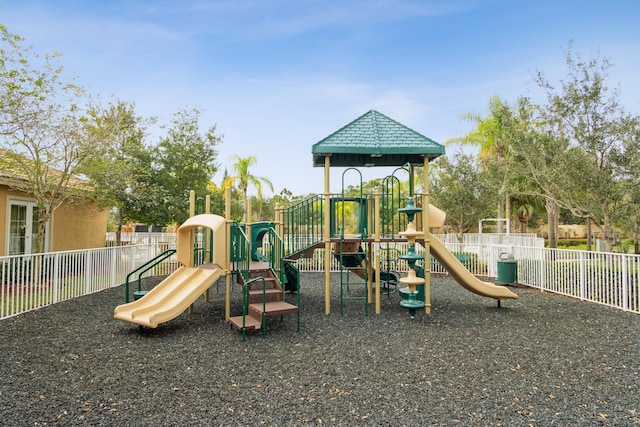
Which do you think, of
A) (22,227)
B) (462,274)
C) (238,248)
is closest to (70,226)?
(22,227)

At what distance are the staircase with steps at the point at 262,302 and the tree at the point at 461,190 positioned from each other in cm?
1457

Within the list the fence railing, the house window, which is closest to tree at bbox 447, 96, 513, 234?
the fence railing

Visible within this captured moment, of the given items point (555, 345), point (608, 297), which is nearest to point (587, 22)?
point (608, 297)

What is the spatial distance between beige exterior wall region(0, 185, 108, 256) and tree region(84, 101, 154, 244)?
3.92 ft

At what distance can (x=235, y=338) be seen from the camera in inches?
237

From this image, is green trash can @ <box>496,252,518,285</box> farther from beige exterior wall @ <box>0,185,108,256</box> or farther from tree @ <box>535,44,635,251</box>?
beige exterior wall @ <box>0,185,108,256</box>

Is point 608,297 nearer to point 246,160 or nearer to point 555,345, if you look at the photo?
point 555,345

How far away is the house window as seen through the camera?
11727 millimetres

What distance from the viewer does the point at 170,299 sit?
22.1ft

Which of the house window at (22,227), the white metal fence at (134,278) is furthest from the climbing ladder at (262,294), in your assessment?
the house window at (22,227)

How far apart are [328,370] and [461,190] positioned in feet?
55.0

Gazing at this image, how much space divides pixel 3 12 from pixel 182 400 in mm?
9687

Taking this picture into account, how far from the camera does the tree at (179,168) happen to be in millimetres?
15688

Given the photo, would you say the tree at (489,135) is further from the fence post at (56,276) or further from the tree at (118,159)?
the fence post at (56,276)
